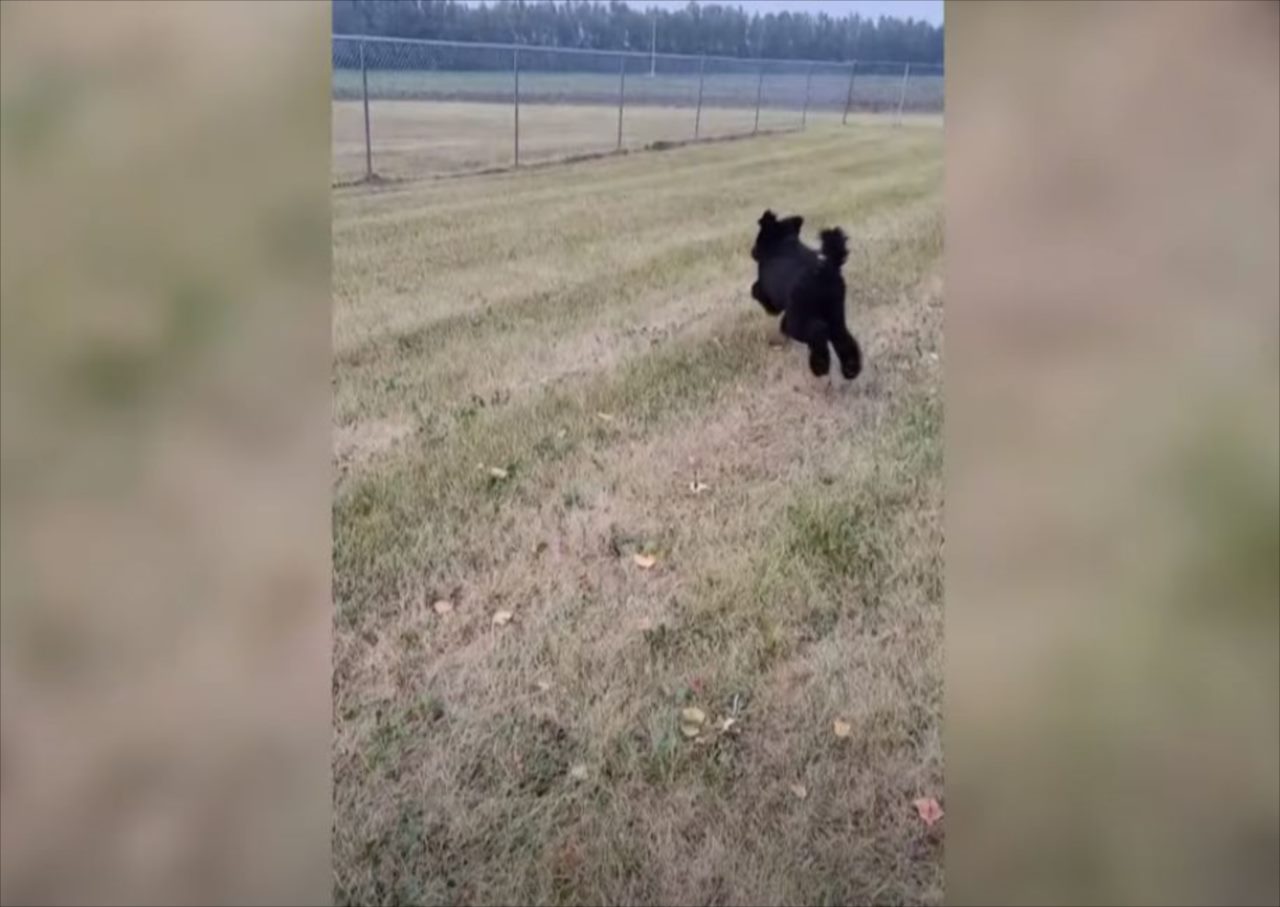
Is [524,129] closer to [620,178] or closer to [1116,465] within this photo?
[620,178]

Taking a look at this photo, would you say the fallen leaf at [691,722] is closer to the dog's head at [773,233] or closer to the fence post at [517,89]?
the dog's head at [773,233]

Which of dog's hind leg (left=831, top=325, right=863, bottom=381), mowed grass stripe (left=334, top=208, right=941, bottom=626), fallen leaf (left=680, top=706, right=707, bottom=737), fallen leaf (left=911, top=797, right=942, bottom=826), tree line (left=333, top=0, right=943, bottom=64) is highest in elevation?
tree line (left=333, top=0, right=943, bottom=64)

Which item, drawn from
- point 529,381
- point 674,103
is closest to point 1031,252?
point 674,103

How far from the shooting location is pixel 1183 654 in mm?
1252

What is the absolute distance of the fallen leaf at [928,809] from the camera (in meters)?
1.23

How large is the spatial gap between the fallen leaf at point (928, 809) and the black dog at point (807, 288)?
46cm

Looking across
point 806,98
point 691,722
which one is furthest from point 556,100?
point 691,722

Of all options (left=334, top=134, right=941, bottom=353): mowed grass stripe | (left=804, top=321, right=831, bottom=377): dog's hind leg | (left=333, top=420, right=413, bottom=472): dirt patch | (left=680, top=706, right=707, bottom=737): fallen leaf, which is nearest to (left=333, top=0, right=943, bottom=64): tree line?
(left=334, top=134, right=941, bottom=353): mowed grass stripe

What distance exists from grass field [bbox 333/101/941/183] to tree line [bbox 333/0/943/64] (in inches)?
2.6

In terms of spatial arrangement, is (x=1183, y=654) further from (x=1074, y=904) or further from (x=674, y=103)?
(x=674, y=103)

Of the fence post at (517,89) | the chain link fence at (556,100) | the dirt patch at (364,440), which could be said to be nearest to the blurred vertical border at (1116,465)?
the chain link fence at (556,100)

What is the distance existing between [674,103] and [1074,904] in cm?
98

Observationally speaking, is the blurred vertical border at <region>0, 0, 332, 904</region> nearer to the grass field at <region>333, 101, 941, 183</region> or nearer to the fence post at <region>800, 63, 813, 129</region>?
the grass field at <region>333, 101, 941, 183</region>

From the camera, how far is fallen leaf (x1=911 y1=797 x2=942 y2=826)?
1227 mm
